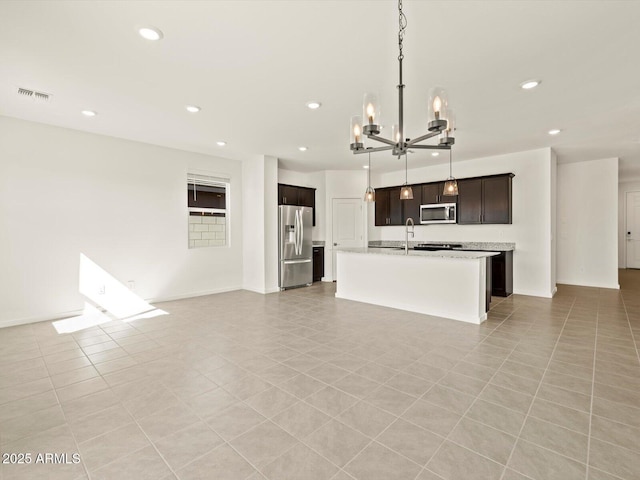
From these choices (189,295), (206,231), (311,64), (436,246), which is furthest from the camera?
(436,246)

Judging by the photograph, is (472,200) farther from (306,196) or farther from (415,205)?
(306,196)

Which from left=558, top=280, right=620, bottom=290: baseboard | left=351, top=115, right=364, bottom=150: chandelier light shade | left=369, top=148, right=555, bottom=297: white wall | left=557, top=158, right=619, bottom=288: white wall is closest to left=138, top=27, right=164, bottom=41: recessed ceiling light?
left=351, top=115, right=364, bottom=150: chandelier light shade

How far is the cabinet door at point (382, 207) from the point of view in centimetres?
789

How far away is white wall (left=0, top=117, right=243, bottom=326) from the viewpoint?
4.20 metres

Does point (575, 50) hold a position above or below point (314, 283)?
above

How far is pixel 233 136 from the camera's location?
16.5 ft

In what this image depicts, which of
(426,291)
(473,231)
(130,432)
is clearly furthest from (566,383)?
(473,231)

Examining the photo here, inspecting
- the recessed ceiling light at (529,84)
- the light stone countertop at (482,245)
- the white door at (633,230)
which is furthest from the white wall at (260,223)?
the white door at (633,230)

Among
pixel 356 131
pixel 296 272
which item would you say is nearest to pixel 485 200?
pixel 296 272

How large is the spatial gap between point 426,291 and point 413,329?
93 centimetres

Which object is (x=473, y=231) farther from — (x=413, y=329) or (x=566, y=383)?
(x=566, y=383)

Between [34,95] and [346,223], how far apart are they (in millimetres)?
6006

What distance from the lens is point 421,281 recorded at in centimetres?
479

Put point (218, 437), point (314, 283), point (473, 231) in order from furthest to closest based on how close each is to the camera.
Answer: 1. point (314, 283)
2. point (473, 231)
3. point (218, 437)
